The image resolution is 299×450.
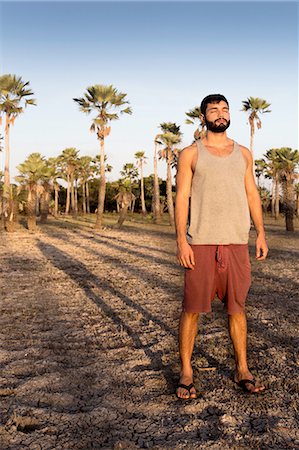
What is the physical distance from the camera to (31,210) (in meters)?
25.9

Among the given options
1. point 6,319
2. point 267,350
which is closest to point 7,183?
point 6,319

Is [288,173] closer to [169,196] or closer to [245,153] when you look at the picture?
[169,196]

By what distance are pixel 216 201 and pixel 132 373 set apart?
1.59 metres

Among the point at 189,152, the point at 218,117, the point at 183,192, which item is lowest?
the point at 183,192

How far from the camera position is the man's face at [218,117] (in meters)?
2.98

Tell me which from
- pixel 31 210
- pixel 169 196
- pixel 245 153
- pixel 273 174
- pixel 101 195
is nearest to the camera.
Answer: pixel 245 153

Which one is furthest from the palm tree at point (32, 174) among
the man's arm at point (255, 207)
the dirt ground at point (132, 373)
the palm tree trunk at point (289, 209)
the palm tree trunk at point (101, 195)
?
the man's arm at point (255, 207)

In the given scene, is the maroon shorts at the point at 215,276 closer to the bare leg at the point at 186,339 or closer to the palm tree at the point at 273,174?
the bare leg at the point at 186,339

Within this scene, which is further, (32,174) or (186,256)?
(32,174)

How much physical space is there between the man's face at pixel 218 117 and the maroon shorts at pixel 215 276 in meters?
0.85

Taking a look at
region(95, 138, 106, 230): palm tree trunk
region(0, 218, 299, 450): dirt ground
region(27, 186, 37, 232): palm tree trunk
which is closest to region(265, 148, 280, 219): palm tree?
region(95, 138, 106, 230): palm tree trunk

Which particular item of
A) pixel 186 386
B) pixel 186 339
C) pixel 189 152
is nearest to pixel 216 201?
pixel 189 152

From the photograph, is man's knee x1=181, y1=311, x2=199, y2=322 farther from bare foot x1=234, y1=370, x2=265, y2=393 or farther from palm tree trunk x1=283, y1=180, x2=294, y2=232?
palm tree trunk x1=283, y1=180, x2=294, y2=232

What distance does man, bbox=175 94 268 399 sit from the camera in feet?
9.57
